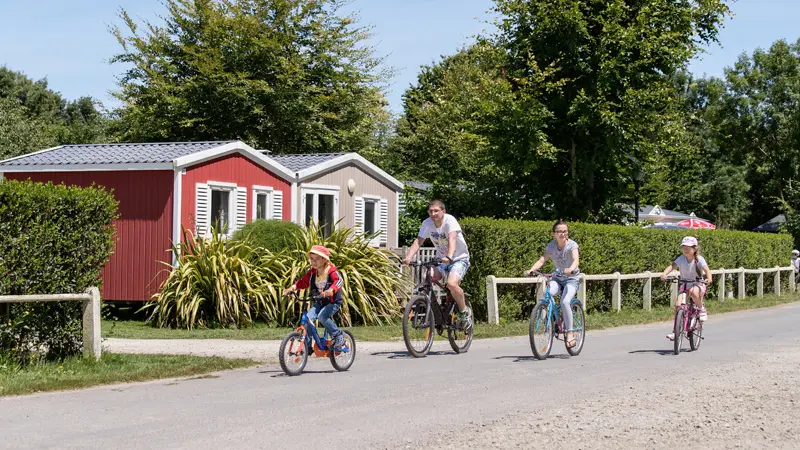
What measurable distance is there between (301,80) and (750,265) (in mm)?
20318

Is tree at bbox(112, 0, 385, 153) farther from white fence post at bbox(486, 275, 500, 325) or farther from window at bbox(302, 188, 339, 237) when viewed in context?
white fence post at bbox(486, 275, 500, 325)

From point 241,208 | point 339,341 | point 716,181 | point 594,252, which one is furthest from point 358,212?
point 716,181

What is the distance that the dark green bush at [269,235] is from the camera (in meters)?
19.4

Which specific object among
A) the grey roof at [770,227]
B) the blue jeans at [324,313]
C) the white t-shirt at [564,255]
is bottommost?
the blue jeans at [324,313]

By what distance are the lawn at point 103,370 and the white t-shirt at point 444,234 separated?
2608 mm

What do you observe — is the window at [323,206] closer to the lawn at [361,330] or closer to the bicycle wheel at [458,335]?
the lawn at [361,330]

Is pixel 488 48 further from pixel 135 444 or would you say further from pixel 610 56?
pixel 135 444

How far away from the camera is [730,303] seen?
2731 cm

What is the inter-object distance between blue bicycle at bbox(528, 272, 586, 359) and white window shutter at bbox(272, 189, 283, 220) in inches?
473

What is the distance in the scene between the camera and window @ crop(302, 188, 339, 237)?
2525cm

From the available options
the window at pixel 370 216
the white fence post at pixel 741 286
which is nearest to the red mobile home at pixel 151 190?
the window at pixel 370 216

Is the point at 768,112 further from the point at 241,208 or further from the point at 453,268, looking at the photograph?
the point at 453,268

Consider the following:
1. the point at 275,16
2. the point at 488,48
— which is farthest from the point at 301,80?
the point at 488,48

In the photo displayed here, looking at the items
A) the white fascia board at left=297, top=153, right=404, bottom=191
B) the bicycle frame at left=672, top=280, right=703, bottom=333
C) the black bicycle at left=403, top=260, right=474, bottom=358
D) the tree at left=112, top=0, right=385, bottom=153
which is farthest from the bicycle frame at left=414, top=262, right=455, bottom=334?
the tree at left=112, top=0, right=385, bottom=153
